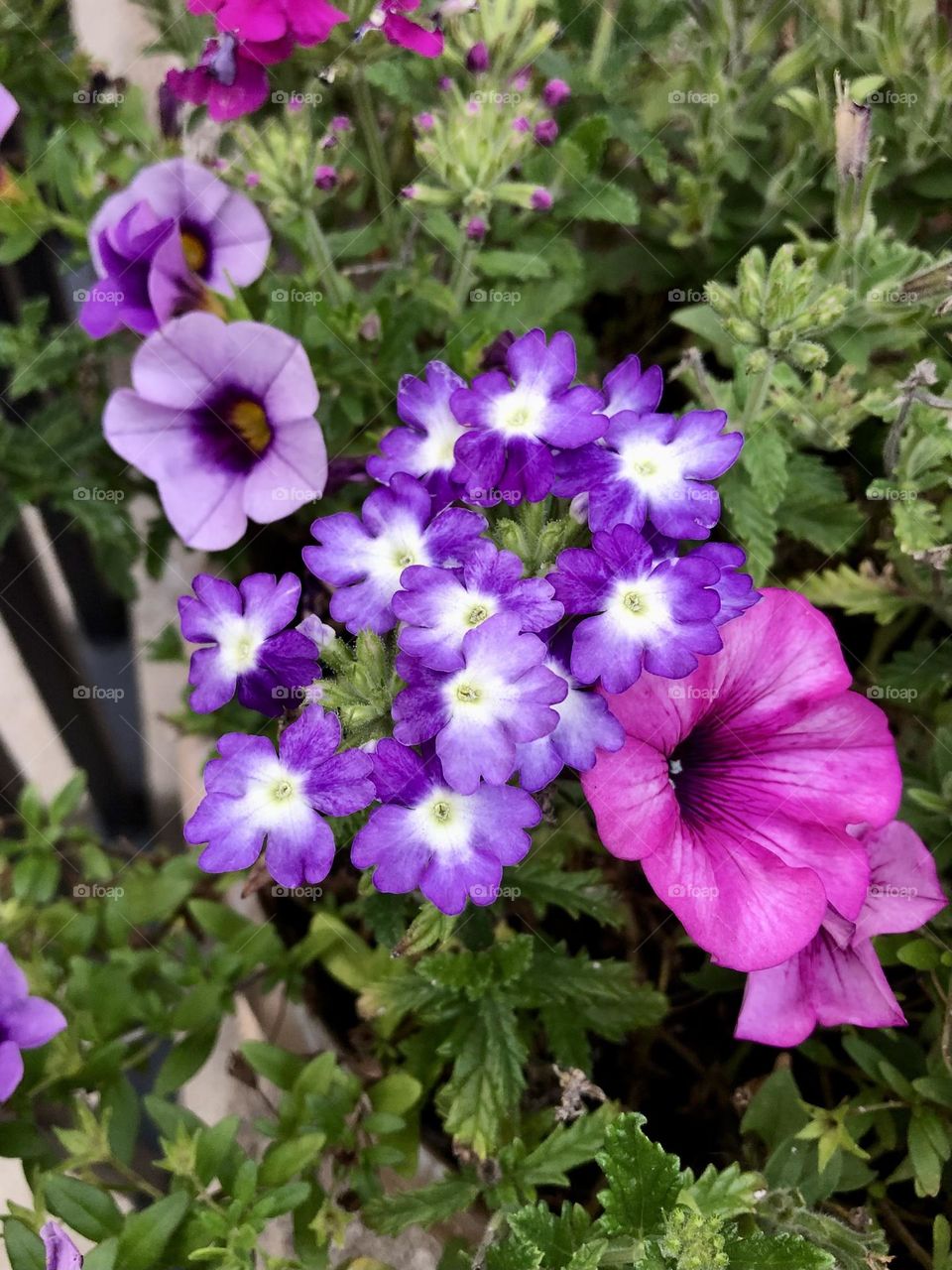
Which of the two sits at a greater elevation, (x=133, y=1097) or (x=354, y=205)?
(x=354, y=205)

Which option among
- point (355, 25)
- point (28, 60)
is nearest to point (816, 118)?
point (355, 25)

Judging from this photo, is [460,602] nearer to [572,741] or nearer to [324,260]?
[572,741]

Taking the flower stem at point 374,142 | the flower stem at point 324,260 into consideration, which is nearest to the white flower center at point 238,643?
the flower stem at point 324,260

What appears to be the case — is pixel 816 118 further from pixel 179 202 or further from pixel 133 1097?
pixel 133 1097
